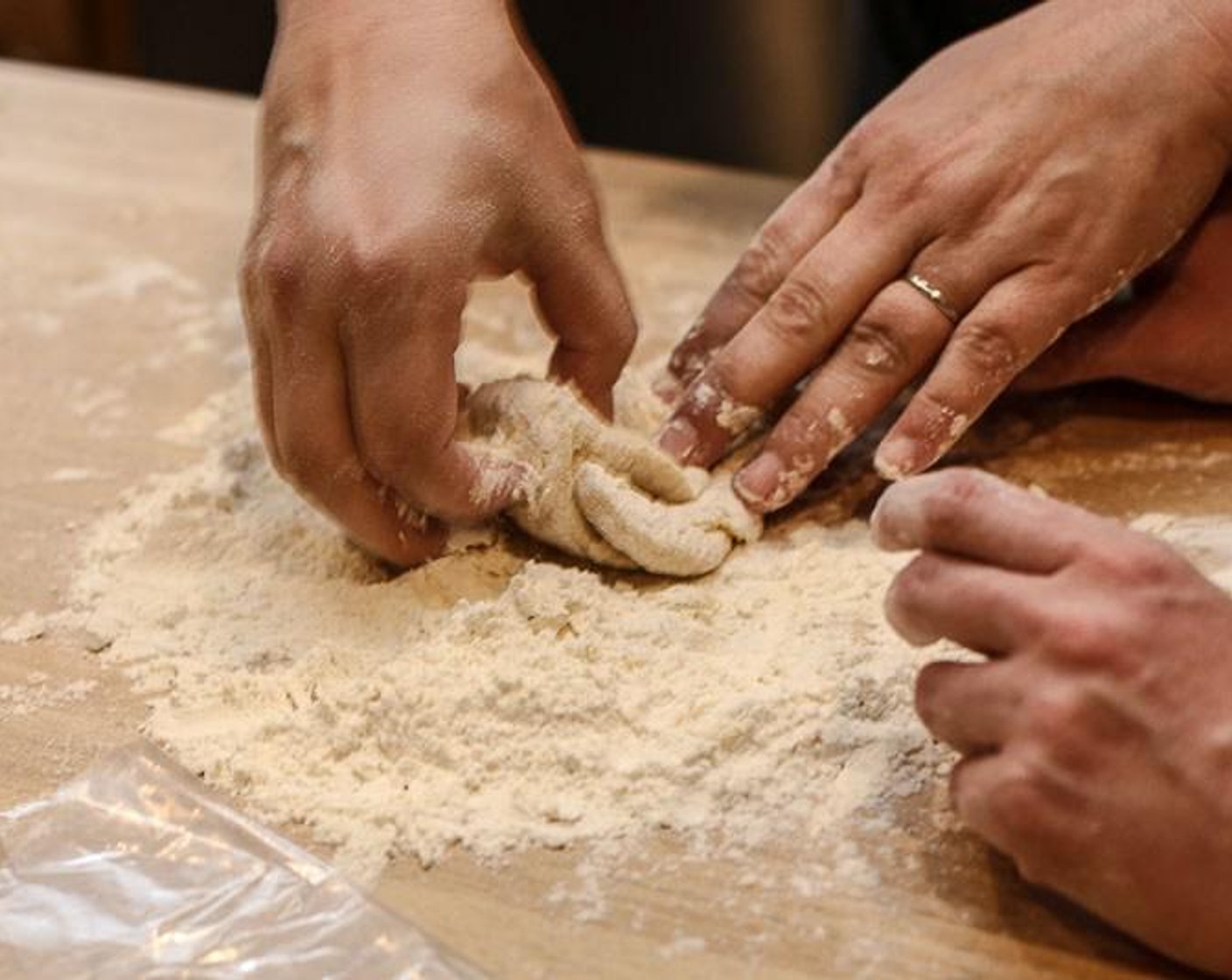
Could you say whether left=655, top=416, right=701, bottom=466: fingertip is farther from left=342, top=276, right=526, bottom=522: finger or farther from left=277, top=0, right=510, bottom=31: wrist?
left=277, top=0, right=510, bottom=31: wrist

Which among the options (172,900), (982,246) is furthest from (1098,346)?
(172,900)

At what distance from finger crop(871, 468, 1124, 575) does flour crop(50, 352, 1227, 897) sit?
165 millimetres

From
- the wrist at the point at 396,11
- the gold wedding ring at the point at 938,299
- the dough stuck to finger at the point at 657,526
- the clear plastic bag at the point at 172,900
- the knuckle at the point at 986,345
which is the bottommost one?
the clear plastic bag at the point at 172,900

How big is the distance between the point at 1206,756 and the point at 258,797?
1.72ft

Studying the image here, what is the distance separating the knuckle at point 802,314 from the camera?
1179 millimetres

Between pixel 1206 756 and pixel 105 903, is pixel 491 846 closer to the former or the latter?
pixel 105 903

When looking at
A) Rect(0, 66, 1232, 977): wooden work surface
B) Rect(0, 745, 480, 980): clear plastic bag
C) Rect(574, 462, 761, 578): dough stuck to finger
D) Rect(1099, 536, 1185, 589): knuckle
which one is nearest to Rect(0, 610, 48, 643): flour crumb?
Rect(0, 66, 1232, 977): wooden work surface

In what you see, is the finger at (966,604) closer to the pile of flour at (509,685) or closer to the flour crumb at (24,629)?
the pile of flour at (509,685)

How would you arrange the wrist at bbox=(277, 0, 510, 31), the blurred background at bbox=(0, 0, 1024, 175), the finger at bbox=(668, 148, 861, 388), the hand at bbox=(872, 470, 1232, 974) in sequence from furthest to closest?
the blurred background at bbox=(0, 0, 1024, 175)
the finger at bbox=(668, 148, 861, 388)
the wrist at bbox=(277, 0, 510, 31)
the hand at bbox=(872, 470, 1232, 974)

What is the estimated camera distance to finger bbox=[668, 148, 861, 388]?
4.06 ft

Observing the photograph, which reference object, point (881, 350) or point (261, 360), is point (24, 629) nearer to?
point (261, 360)

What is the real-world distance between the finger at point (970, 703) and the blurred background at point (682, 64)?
144cm

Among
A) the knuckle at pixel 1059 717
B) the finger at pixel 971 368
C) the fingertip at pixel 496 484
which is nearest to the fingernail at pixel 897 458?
the finger at pixel 971 368

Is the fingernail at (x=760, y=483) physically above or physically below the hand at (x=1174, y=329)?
below
